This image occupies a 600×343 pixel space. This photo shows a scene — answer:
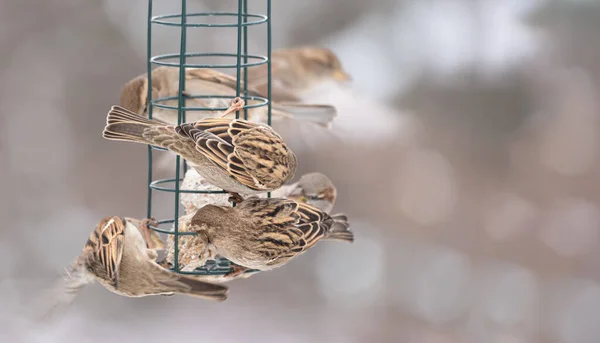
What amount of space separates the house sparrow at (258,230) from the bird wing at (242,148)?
0.17 m

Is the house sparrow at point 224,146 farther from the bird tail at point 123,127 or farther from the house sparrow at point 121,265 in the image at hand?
the house sparrow at point 121,265

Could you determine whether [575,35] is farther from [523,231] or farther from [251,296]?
[251,296]

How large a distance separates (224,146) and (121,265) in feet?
2.14

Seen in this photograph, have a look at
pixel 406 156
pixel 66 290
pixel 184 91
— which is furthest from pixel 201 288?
pixel 406 156

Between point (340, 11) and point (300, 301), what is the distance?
2.00 metres

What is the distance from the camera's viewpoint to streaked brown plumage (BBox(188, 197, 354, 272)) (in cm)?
300

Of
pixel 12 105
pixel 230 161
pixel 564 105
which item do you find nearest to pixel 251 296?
pixel 12 105

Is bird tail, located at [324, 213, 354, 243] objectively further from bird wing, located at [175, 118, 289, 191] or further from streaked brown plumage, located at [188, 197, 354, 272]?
bird wing, located at [175, 118, 289, 191]

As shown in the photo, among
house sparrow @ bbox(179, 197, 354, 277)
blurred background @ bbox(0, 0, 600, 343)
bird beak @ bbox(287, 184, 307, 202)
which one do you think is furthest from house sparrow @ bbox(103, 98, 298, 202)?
blurred background @ bbox(0, 0, 600, 343)

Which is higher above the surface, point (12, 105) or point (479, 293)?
point (12, 105)

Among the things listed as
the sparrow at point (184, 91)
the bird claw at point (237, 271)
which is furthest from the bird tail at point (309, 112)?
the bird claw at point (237, 271)

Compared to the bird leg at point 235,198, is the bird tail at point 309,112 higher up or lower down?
higher up

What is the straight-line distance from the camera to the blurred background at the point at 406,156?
5727 millimetres

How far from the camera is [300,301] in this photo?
6.36 metres
